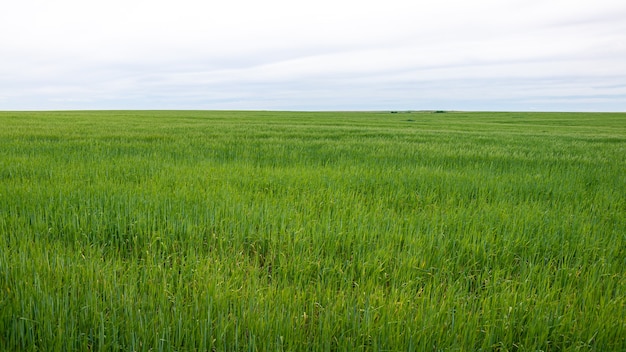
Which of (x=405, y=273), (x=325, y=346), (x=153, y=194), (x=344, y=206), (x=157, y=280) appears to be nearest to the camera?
(x=325, y=346)

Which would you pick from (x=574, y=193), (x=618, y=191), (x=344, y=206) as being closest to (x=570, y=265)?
(x=344, y=206)

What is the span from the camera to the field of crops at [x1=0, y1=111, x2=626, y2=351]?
1.83 m

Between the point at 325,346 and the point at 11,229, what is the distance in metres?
2.99

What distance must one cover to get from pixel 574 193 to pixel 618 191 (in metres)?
0.84

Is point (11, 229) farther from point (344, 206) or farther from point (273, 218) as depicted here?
point (344, 206)

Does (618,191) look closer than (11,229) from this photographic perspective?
No

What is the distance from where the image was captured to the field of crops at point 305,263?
1835 millimetres

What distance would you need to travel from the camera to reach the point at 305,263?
2631mm

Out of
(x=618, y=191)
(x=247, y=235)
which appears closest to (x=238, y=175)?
(x=247, y=235)

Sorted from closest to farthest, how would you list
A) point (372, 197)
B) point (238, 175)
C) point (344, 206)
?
point (344, 206) < point (372, 197) < point (238, 175)

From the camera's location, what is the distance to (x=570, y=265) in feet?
9.69

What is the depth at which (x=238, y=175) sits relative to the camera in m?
5.84

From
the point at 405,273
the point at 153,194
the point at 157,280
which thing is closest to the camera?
the point at 157,280

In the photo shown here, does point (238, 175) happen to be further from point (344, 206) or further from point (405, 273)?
point (405, 273)
